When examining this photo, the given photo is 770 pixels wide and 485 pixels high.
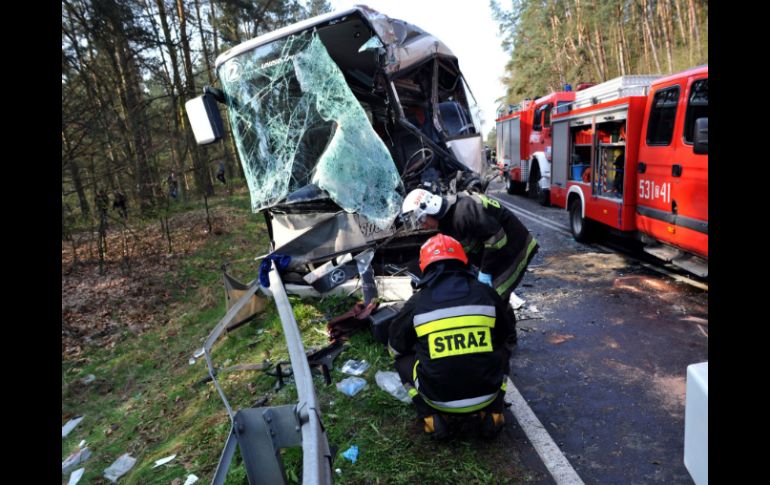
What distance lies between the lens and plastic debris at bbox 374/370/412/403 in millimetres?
3555

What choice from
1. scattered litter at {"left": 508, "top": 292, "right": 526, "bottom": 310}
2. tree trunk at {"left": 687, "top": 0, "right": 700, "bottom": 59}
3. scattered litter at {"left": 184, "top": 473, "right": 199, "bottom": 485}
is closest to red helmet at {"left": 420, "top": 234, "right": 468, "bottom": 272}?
scattered litter at {"left": 184, "top": 473, "right": 199, "bottom": 485}

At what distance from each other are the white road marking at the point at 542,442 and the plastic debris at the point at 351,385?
1.14 m

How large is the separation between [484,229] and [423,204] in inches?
21.2

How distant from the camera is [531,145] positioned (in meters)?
13.8

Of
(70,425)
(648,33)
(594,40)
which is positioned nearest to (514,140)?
(70,425)

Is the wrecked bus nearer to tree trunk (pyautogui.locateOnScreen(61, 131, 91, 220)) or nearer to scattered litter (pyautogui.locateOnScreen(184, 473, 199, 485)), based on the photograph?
scattered litter (pyautogui.locateOnScreen(184, 473, 199, 485))

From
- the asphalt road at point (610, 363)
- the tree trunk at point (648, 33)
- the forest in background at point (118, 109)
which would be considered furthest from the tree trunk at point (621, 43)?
the asphalt road at point (610, 363)

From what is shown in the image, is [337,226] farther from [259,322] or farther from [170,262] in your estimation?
[170,262]

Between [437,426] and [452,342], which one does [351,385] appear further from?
[452,342]

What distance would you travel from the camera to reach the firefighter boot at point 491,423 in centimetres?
292

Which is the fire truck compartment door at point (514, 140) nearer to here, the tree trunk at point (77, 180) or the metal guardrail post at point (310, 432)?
the tree trunk at point (77, 180)

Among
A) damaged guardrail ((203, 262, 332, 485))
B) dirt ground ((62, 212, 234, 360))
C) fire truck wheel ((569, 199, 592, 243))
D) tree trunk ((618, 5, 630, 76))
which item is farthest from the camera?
tree trunk ((618, 5, 630, 76))

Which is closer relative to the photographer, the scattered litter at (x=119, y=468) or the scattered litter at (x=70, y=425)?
the scattered litter at (x=119, y=468)
